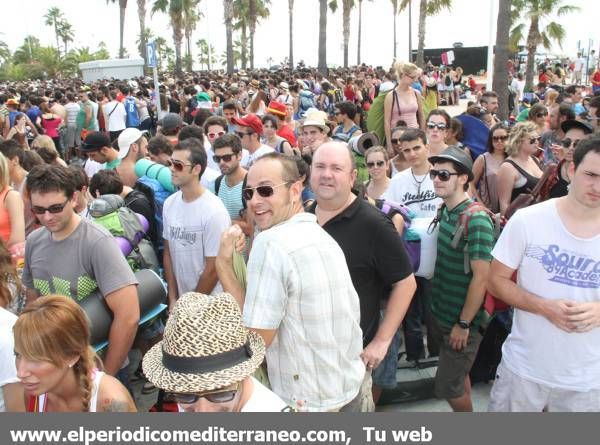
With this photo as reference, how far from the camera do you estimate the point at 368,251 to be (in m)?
2.86

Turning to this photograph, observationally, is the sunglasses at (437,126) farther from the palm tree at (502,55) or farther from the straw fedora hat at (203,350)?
the palm tree at (502,55)

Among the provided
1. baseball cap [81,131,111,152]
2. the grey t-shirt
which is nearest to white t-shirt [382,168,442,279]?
the grey t-shirt

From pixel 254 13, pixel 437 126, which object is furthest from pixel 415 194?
pixel 254 13

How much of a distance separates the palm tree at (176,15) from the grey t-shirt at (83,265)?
39724 mm

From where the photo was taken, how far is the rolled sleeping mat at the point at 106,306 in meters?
2.93

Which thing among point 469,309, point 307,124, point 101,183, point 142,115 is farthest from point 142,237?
point 142,115

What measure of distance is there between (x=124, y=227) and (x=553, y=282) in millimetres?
2636

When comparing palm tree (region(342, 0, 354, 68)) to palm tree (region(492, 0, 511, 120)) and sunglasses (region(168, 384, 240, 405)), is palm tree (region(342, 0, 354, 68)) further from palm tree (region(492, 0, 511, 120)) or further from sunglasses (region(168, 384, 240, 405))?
sunglasses (region(168, 384, 240, 405))

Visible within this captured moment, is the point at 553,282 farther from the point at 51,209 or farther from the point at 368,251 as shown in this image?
the point at 51,209

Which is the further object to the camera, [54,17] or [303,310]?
[54,17]

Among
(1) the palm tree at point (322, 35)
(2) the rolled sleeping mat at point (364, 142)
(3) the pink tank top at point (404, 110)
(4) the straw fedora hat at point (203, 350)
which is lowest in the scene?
(4) the straw fedora hat at point (203, 350)

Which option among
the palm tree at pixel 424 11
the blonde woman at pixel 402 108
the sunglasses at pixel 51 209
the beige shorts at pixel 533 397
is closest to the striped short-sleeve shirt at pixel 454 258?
the beige shorts at pixel 533 397

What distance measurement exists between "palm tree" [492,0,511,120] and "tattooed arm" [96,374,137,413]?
38.8 ft

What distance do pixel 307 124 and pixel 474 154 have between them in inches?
80.5
